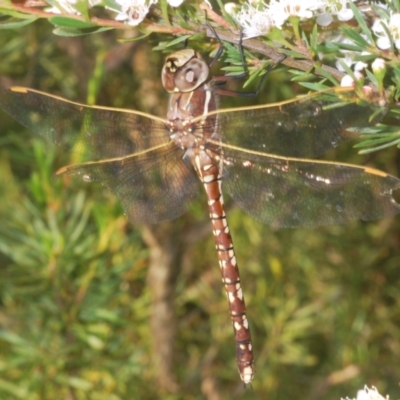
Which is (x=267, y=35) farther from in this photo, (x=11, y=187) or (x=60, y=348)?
(x=11, y=187)

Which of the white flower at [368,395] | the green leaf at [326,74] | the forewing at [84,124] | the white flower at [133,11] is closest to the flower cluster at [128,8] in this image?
the white flower at [133,11]

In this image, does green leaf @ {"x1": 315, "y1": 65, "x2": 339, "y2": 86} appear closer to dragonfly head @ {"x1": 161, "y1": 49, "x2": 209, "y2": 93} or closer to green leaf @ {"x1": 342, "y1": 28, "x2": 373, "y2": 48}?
green leaf @ {"x1": 342, "y1": 28, "x2": 373, "y2": 48}

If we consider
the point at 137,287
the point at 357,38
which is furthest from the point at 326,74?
the point at 137,287

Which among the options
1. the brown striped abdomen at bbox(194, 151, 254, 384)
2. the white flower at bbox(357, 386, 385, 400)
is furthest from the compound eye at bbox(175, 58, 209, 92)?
the white flower at bbox(357, 386, 385, 400)

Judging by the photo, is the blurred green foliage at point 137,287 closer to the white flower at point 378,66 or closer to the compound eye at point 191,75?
the compound eye at point 191,75

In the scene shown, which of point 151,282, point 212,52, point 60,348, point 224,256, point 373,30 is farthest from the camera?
point 151,282

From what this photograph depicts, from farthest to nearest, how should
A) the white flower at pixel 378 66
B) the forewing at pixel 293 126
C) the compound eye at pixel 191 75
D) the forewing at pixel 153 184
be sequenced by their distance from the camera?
1. the forewing at pixel 153 184
2. the compound eye at pixel 191 75
3. the forewing at pixel 293 126
4. the white flower at pixel 378 66

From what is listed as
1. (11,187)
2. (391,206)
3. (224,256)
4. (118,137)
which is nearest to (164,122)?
(118,137)
